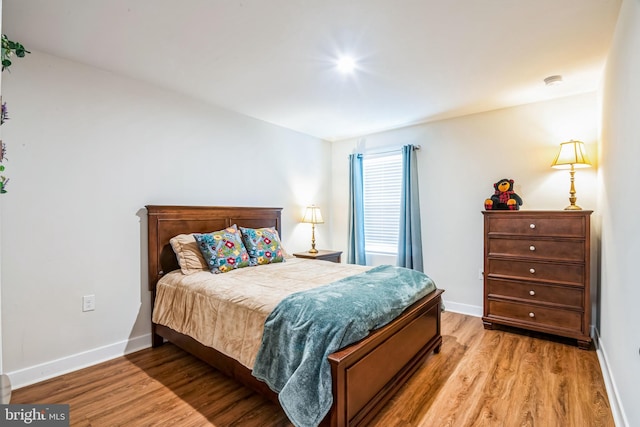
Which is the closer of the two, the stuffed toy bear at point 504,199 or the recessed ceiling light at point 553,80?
the recessed ceiling light at point 553,80

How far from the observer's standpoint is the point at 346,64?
8.55 feet

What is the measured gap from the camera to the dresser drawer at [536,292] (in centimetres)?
289

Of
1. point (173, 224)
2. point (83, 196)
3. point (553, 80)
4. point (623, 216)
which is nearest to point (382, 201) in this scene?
point (553, 80)

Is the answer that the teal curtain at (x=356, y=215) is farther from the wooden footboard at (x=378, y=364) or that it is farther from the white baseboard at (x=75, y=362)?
the white baseboard at (x=75, y=362)

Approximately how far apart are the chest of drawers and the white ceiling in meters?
1.28

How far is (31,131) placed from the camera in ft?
7.71

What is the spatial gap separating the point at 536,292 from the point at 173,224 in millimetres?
3474

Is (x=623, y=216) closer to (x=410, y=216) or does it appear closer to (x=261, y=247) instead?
(x=410, y=216)

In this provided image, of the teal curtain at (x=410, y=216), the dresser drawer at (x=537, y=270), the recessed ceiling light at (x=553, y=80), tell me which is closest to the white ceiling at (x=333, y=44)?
the recessed ceiling light at (x=553, y=80)

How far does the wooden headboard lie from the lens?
2.92 metres

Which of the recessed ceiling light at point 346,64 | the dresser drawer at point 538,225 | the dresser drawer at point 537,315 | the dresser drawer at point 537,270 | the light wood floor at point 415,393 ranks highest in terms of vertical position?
the recessed ceiling light at point 346,64

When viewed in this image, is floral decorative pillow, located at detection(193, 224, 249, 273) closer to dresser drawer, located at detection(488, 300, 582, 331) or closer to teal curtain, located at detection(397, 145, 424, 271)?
teal curtain, located at detection(397, 145, 424, 271)

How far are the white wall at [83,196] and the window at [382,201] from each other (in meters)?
2.25

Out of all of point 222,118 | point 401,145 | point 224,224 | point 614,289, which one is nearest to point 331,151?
point 401,145
